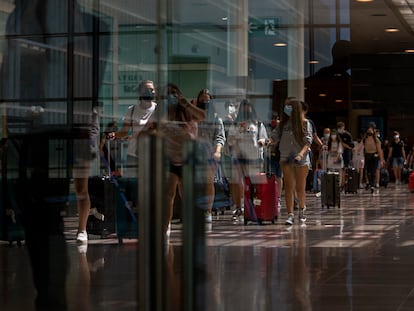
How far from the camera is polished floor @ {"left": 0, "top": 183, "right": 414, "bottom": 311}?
4.86 metres

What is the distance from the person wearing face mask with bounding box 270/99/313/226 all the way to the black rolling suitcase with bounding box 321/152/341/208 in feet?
10.3

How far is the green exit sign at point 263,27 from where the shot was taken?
6484mm

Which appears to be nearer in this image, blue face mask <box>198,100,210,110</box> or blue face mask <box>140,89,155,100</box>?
blue face mask <box>140,89,155,100</box>

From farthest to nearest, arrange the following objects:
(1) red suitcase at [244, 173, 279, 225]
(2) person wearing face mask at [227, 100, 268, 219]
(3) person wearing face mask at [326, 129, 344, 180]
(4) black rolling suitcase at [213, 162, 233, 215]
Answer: (3) person wearing face mask at [326, 129, 344, 180] → (1) red suitcase at [244, 173, 279, 225] → (4) black rolling suitcase at [213, 162, 233, 215] → (2) person wearing face mask at [227, 100, 268, 219]

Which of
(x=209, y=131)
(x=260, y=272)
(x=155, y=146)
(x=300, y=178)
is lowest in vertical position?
(x=260, y=272)

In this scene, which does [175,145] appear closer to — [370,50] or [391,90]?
[370,50]

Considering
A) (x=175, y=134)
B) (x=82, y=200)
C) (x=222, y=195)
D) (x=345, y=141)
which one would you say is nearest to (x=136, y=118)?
(x=175, y=134)

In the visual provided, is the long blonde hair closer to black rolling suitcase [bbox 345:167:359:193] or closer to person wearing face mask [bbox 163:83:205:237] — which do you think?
person wearing face mask [bbox 163:83:205:237]

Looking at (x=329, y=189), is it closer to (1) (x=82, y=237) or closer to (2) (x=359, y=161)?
(2) (x=359, y=161)

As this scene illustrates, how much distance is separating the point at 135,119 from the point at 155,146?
942 millimetres

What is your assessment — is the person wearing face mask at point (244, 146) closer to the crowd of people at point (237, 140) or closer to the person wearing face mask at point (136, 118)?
the crowd of people at point (237, 140)

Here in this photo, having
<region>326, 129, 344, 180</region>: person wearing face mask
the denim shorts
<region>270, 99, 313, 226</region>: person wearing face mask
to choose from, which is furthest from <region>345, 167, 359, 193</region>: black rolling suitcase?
<region>270, 99, 313, 226</region>: person wearing face mask

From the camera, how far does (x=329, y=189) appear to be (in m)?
15.2

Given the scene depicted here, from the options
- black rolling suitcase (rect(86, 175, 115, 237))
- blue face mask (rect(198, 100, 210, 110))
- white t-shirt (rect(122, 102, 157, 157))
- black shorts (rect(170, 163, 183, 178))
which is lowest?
black rolling suitcase (rect(86, 175, 115, 237))
